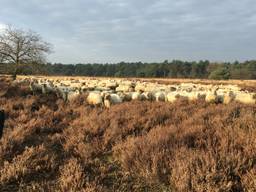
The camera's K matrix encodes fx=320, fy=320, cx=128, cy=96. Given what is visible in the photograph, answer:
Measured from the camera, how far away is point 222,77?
65.8m

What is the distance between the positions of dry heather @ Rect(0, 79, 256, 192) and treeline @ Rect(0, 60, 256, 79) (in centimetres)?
5921

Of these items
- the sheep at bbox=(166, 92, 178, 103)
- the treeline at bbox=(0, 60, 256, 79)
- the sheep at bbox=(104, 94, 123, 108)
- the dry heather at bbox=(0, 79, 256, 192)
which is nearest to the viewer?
the dry heather at bbox=(0, 79, 256, 192)

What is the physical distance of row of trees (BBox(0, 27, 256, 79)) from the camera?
2944cm

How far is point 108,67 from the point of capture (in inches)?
5098

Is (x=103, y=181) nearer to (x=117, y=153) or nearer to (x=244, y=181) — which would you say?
(x=117, y=153)

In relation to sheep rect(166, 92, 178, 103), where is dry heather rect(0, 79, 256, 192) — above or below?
below

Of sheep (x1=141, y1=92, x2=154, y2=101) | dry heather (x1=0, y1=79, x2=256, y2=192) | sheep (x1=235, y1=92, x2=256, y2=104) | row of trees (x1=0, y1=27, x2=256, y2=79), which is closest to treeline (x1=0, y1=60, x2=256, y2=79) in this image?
row of trees (x1=0, y1=27, x2=256, y2=79)

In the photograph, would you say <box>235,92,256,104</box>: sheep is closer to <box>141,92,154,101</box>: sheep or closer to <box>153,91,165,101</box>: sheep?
<box>153,91,165,101</box>: sheep

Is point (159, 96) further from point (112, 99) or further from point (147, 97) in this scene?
point (112, 99)

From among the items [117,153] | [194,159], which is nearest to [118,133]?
[117,153]

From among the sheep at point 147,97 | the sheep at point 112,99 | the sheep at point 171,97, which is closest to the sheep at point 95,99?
the sheep at point 112,99

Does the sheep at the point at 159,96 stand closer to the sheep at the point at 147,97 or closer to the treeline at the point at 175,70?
the sheep at the point at 147,97

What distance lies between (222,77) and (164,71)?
146ft

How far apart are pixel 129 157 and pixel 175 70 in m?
105
